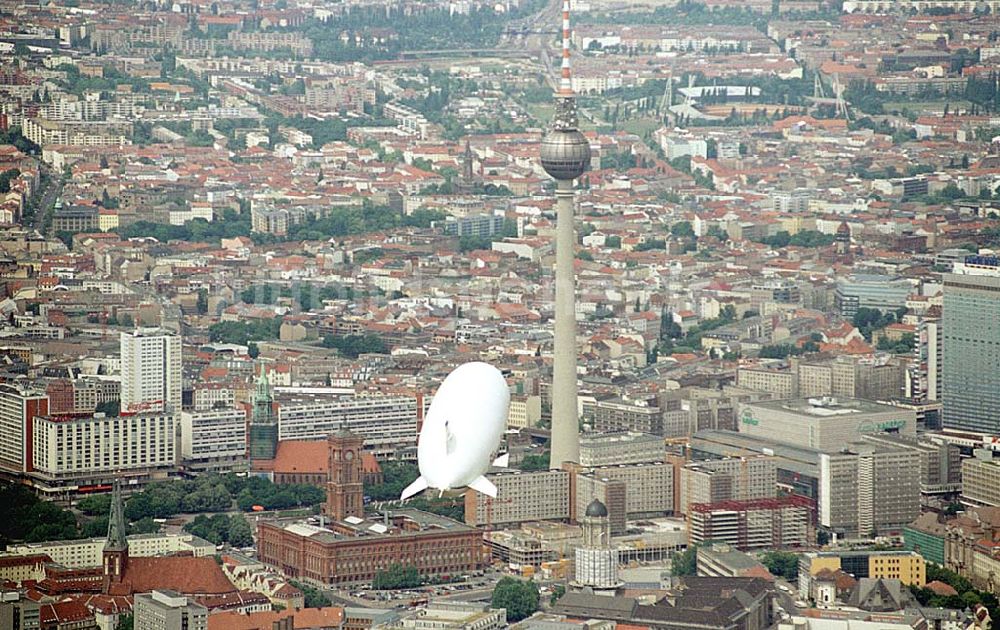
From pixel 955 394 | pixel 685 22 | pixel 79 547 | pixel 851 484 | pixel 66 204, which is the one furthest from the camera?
pixel 685 22

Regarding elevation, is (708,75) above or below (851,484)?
above

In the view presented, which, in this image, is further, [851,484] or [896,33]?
[896,33]

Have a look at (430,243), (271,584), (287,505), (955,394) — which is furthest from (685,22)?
(271,584)

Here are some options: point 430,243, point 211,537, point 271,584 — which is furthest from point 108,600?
point 430,243

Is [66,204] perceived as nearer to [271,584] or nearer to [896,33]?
[896,33]

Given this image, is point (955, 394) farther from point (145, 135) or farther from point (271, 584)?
point (145, 135)

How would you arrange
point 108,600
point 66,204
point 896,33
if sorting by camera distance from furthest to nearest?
point 896,33
point 66,204
point 108,600

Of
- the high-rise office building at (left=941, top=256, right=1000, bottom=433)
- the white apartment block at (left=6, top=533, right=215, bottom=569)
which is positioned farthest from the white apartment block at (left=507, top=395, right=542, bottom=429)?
the white apartment block at (left=6, top=533, right=215, bottom=569)

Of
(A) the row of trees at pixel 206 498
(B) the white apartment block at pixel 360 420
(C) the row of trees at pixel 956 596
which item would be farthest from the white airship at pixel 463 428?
(B) the white apartment block at pixel 360 420
